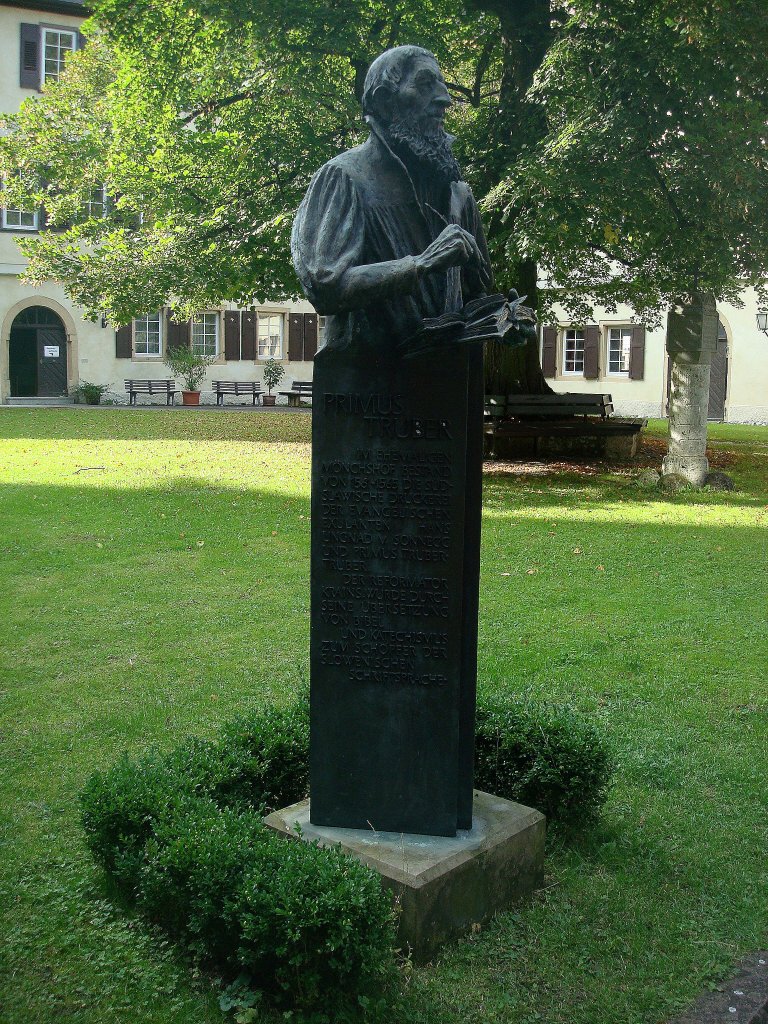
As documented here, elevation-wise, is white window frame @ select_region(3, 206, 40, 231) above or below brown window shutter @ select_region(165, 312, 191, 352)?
above

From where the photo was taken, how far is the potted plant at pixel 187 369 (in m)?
34.7

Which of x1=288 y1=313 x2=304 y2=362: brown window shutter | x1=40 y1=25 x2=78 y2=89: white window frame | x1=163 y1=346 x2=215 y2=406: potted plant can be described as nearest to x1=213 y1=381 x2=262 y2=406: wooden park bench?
x1=163 y1=346 x2=215 y2=406: potted plant

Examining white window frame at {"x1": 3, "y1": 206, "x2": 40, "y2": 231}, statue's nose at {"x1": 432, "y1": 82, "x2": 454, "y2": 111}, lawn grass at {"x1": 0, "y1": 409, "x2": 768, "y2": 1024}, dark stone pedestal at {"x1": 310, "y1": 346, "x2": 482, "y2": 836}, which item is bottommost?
lawn grass at {"x1": 0, "y1": 409, "x2": 768, "y2": 1024}

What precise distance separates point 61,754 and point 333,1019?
2.71 m

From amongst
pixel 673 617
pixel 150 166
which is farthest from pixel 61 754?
pixel 150 166

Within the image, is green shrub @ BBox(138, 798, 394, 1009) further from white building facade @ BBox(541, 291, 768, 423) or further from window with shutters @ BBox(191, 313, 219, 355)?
window with shutters @ BBox(191, 313, 219, 355)

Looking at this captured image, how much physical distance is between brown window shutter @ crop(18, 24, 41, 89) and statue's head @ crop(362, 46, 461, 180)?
32.1 metres

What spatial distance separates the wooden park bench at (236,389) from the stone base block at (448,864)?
1259 inches

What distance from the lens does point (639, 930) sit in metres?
3.96

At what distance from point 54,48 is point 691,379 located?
25.2 metres

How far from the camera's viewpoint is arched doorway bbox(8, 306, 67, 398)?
33.6 m

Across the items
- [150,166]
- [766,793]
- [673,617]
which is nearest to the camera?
[766,793]

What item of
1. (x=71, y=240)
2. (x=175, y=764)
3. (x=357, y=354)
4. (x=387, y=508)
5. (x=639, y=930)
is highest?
(x=71, y=240)

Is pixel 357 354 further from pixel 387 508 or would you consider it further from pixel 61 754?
pixel 61 754
